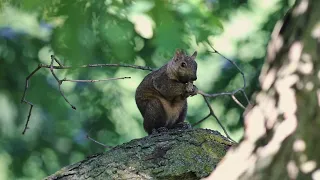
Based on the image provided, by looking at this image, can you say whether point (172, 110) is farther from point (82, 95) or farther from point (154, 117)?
point (82, 95)

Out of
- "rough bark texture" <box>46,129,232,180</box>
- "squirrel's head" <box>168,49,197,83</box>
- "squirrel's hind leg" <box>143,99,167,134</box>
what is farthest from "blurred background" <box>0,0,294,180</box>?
"rough bark texture" <box>46,129,232,180</box>

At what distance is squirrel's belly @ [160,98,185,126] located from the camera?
559cm

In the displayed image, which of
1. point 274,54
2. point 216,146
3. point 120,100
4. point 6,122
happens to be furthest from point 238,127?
point 274,54

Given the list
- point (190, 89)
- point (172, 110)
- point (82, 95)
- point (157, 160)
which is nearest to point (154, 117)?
point (172, 110)

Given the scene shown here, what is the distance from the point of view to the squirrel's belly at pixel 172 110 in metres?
5.59

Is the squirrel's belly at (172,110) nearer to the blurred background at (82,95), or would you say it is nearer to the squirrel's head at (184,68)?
the squirrel's head at (184,68)

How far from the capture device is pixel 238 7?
9.80ft

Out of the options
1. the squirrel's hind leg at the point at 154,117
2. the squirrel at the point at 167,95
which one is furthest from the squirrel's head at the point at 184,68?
the squirrel's hind leg at the point at 154,117

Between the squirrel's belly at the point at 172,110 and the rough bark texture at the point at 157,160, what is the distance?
1.87 m

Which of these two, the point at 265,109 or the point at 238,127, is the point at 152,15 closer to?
the point at 265,109

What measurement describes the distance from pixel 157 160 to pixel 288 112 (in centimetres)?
152

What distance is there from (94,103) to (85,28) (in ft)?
16.2

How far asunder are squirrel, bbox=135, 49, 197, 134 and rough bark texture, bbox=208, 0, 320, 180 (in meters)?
3.38

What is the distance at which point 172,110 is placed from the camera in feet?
18.4
